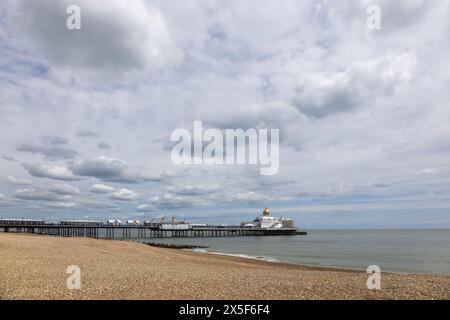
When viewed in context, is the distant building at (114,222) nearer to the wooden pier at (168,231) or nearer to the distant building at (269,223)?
the wooden pier at (168,231)

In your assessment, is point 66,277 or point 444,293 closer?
point 444,293

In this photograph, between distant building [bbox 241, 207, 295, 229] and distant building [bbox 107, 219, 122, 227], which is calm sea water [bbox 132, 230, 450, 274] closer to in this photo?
distant building [bbox 107, 219, 122, 227]

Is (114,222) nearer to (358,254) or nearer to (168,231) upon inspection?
(168,231)

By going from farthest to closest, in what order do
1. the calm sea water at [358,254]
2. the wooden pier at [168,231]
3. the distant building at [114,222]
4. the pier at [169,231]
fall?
the distant building at [114,222] → the pier at [169,231] → the wooden pier at [168,231] → the calm sea water at [358,254]

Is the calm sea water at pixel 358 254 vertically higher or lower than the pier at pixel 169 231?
higher

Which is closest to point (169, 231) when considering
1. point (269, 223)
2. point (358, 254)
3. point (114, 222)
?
point (114, 222)

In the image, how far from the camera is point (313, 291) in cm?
1176

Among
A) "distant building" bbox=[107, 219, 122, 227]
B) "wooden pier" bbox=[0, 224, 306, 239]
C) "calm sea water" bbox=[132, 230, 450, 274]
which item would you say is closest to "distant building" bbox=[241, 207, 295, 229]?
"wooden pier" bbox=[0, 224, 306, 239]

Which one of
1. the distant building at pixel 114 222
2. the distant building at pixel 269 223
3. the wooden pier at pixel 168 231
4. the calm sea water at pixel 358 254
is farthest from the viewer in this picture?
the distant building at pixel 269 223

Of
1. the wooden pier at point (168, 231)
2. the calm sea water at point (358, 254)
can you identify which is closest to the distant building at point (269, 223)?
the wooden pier at point (168, 231)
